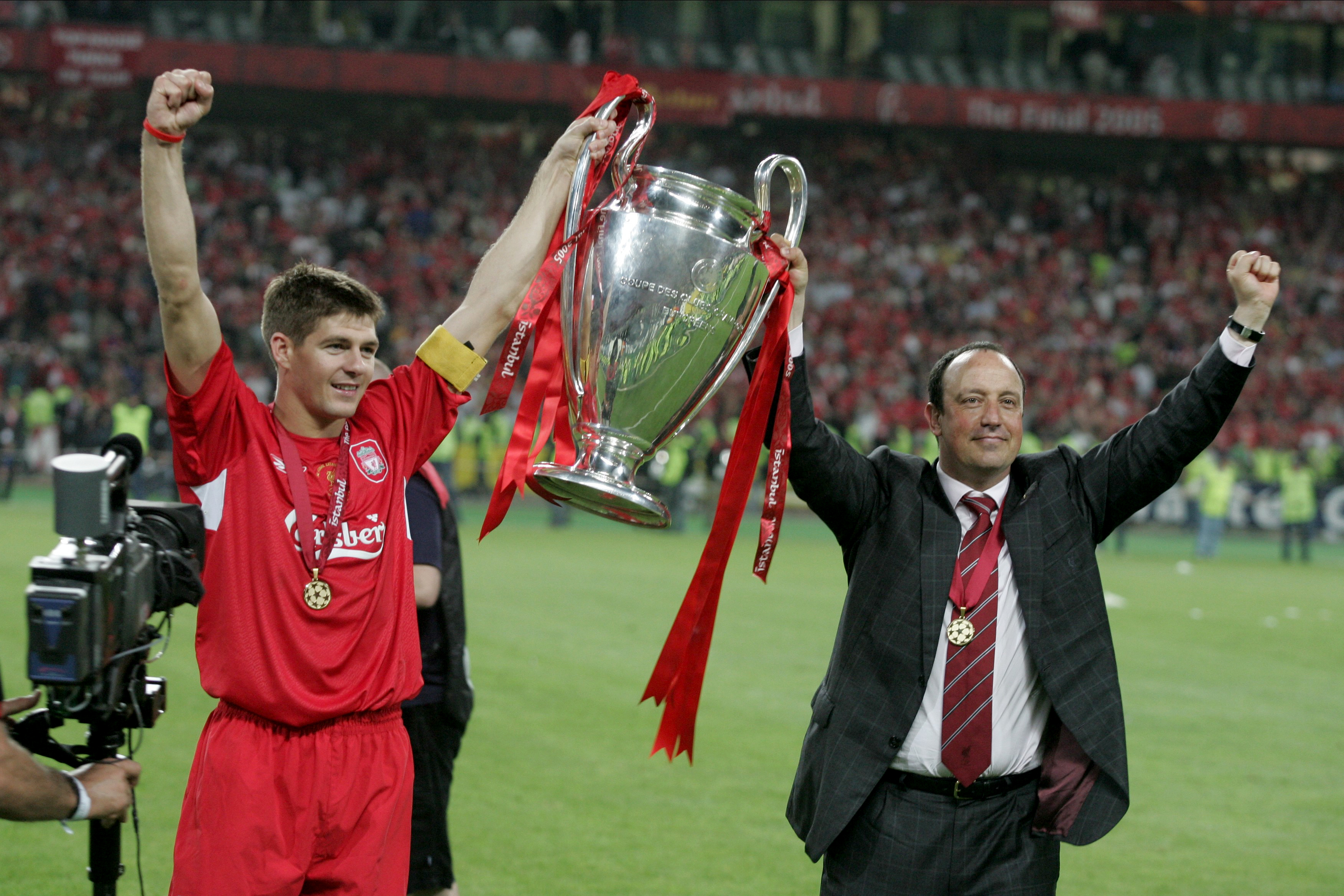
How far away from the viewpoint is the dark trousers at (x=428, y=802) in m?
3.87

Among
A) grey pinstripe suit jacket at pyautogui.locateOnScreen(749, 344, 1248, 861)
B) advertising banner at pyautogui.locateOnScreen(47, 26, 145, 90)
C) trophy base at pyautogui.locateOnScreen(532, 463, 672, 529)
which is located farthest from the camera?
advertising banner at pyautogui.locateOnScreen(47, 26, 145, 90)

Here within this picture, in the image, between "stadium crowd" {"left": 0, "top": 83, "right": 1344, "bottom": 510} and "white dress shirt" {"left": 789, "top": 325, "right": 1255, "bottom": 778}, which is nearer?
"white dress shirt" {"left": 789, "top": 325, "right": 1255, "bottom": 778}

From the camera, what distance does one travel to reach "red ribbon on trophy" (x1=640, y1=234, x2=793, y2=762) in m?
3.11

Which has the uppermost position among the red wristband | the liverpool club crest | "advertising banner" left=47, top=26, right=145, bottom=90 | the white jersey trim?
"advertising banner" left=47, top=26, right=145, bottom=90

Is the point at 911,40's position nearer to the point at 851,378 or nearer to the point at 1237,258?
the point at 851,378

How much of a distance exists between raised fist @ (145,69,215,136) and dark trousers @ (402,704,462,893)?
6.05 ft

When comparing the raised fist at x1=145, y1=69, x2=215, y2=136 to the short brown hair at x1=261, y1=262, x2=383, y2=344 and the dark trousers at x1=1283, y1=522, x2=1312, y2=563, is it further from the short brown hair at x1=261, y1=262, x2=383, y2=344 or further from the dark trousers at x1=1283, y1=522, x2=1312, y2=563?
the dark trousers at x1=1283, y1=522, x2=1312, y2=563

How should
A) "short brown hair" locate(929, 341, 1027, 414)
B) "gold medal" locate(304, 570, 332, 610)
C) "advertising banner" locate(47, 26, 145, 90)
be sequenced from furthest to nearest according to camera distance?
"advertising banner" locate(47, 26, 145, 90) < "short brown hair" locate(929, 341, 1027, 414) < "gold medal" locate(304, 570, 332, 610)

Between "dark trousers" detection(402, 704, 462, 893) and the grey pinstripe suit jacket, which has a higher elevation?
the grey pinstripe suit jacket

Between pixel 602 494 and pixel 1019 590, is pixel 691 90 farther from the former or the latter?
pixel 602 494

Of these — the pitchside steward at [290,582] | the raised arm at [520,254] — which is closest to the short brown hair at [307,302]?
Answer: the pitchside steward at [290,582]

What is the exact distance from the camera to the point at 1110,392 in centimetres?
2598

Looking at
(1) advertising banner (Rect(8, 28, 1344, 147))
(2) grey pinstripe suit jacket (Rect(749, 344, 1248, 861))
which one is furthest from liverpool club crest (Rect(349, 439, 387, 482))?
(1) advertising banner (Rect(8, 28, 1344, 147))

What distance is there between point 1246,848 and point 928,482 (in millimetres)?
3582
